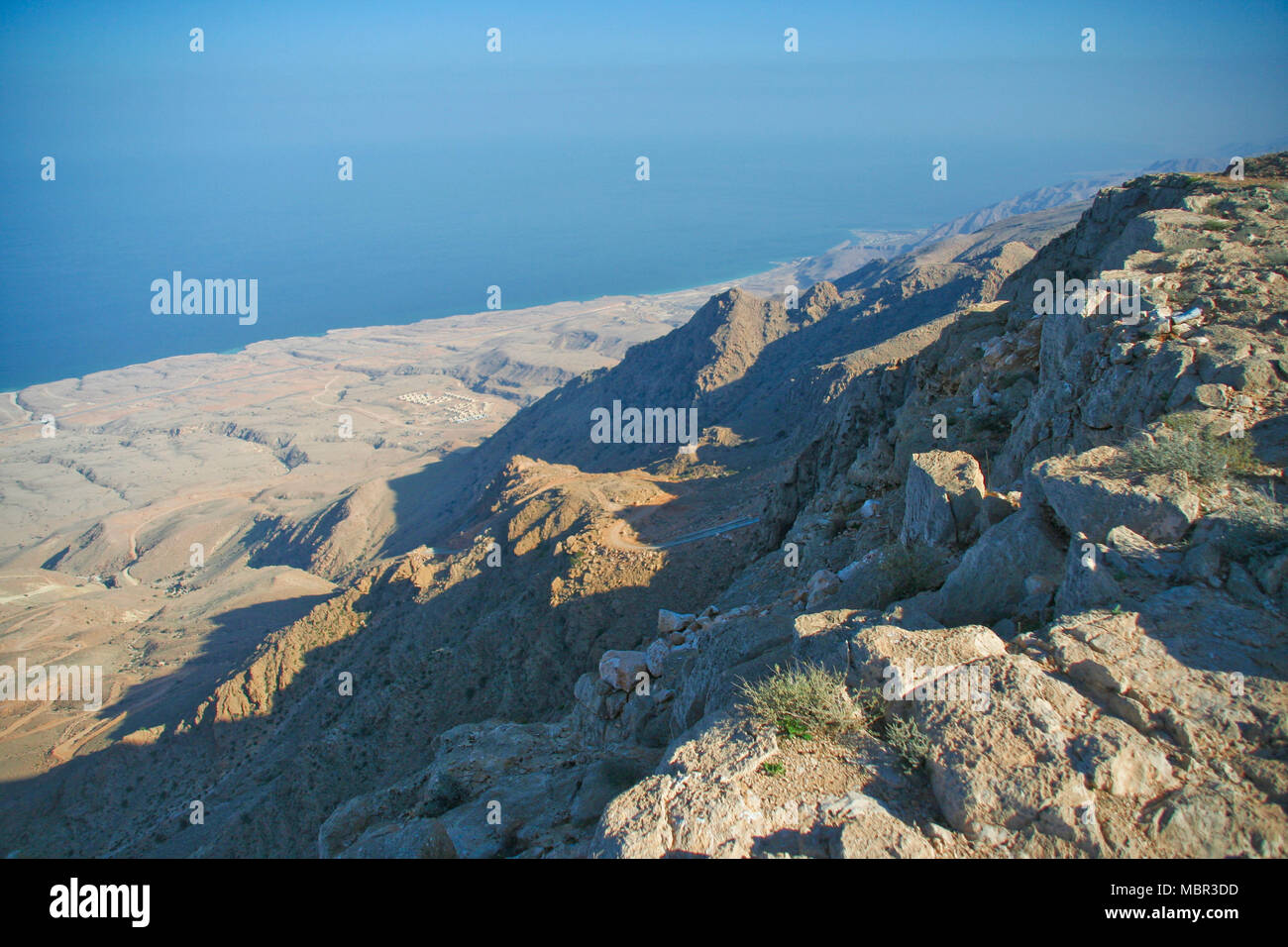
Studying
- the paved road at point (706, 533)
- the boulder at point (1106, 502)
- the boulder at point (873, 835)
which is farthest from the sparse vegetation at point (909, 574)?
the paved road at point (706, 533)

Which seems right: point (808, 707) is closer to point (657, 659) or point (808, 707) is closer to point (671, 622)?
point (657, 659)

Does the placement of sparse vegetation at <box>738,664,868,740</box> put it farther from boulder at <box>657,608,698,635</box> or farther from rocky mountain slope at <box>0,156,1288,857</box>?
boulder at <box>657,608,698,635</box>

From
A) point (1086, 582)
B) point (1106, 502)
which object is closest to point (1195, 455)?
point (1106, 502)

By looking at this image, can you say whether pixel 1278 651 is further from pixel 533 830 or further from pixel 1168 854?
pixel 533 830

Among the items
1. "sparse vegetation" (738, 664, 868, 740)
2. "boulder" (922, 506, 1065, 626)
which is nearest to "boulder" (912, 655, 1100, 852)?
"sparse vegetation" (738, 664, 868, 740)

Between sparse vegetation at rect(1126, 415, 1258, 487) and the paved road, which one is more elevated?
sparse vegetation at rect(1126, 415, 1258, 487)
